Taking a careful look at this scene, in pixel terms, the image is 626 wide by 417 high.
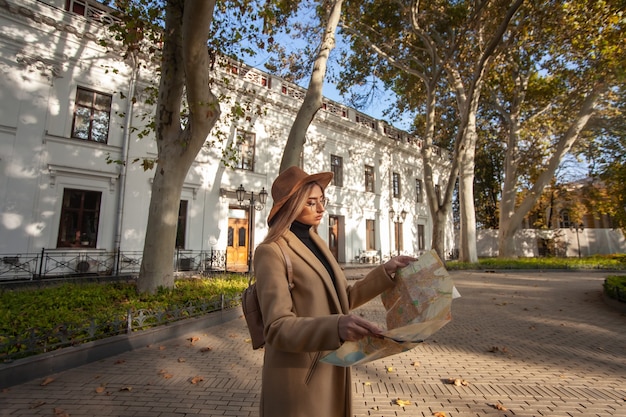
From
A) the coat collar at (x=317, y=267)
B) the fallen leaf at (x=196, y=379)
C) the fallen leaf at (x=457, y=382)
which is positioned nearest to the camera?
the coat collar at (x=317, y=267)

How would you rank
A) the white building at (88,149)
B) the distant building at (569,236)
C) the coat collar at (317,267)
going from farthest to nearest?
the distant building at (569,236) < the white building at (88,149) < the coat collar at (317,267)

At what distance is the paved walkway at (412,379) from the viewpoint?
330 cm

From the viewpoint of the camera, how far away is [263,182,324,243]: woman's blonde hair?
5.18 ft

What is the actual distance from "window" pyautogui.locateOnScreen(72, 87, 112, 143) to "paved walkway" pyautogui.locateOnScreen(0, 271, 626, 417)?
1123cm

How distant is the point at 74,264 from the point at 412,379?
13.2m

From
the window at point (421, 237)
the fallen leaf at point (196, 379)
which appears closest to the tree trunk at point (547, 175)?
the window at point (421, 237)

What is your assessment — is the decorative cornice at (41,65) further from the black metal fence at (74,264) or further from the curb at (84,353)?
the curb at (84,353)

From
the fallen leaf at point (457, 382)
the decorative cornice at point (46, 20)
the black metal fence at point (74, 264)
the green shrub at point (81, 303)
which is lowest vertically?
the fallen leaf at point (457, 382)

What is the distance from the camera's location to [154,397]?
355cm

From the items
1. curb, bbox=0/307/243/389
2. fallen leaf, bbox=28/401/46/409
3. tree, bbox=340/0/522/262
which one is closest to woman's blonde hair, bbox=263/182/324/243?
fallen leaf, bbox=28/401/46/409

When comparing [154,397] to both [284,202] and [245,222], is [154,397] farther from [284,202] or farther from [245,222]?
[245,222]

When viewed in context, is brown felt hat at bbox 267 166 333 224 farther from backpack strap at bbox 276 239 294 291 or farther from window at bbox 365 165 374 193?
window at bbox 365 165 374 193

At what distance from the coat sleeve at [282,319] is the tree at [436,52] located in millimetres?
14337

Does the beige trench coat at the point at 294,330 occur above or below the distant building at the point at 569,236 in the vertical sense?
below
